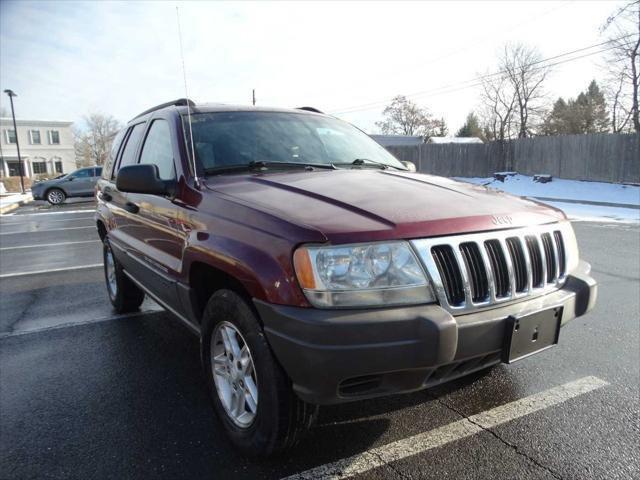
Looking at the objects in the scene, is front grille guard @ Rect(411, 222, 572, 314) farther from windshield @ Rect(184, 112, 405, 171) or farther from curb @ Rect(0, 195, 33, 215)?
curb @ Rect(0, 195, 33, 215)

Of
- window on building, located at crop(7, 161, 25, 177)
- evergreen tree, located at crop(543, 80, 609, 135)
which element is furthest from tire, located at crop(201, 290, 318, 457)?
window on building, located at crop(7, 161, 25, 177)

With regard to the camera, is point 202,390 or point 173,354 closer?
point 202,390

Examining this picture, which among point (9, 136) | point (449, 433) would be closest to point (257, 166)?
point (449, 433)

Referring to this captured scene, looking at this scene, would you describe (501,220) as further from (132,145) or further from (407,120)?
(407,120)

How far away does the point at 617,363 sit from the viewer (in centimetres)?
338

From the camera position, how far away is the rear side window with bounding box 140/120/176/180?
3.21 metres

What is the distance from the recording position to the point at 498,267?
2.15 metres

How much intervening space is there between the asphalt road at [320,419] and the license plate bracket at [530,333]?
0.58m

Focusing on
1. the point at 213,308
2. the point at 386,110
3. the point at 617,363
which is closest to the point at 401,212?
the point at 213,308

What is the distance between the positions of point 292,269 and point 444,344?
2.24 feet

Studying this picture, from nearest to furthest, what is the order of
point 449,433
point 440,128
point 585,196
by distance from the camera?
point 449,433
point 585,196
point 440,128

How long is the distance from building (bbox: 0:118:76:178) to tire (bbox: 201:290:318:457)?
63.8m

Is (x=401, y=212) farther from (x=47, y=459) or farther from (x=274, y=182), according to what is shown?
(x=47, y=459)

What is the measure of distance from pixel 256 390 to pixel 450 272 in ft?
3.58
